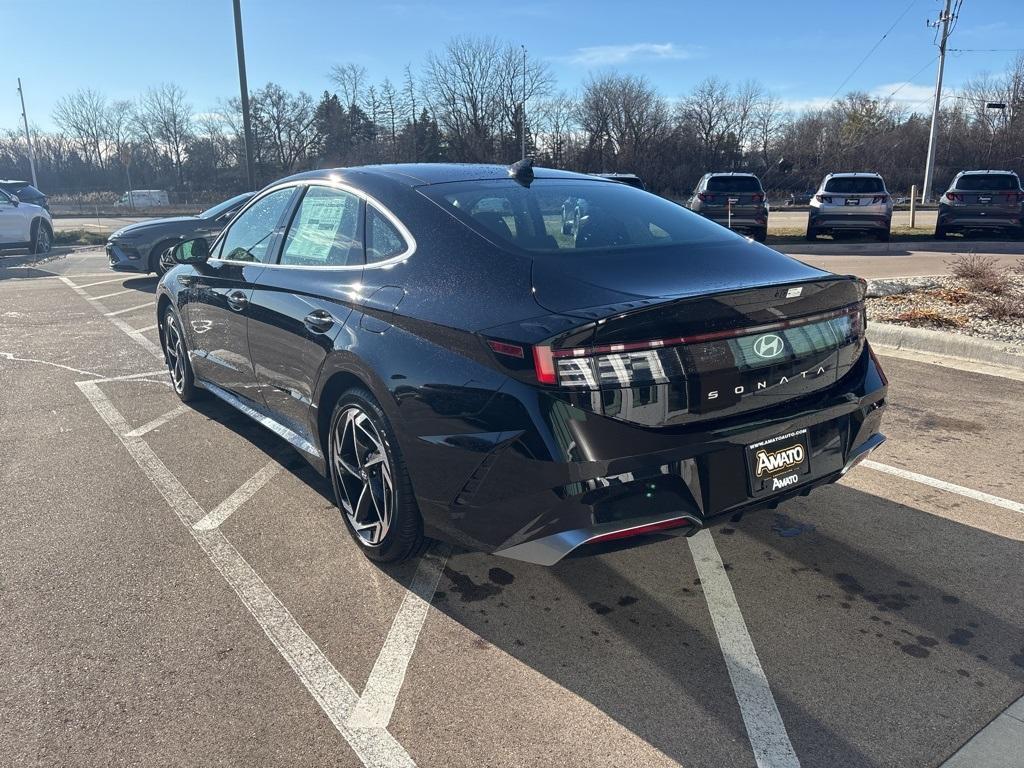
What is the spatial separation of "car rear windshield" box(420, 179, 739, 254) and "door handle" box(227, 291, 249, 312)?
4.60 feet

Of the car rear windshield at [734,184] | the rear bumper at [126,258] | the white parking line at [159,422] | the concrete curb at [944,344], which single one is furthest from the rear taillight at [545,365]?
the car rear windshield at [734,184]

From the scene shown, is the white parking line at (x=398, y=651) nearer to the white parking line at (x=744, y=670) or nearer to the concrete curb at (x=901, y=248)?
the white parking line at (x=744, y=670)

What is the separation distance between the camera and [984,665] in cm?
259

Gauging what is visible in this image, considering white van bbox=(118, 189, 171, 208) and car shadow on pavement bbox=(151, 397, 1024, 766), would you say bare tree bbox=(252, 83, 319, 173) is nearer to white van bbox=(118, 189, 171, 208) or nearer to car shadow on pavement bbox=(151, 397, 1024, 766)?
white van bbox=(118, 189, 171, 208)

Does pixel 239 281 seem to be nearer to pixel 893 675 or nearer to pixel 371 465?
pixel 371 465

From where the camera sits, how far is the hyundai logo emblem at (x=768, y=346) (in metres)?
2.66

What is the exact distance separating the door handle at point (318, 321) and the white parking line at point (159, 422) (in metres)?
2.33

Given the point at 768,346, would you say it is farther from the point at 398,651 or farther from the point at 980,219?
the point at 980,219

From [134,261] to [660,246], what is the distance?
1114cm

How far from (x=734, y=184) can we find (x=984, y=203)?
5.63 meters

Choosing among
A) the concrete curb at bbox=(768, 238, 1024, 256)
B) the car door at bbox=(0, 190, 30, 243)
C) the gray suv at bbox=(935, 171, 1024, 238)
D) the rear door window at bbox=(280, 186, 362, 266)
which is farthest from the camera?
the gray suv at bbox=(935, 171, 1024, 238)

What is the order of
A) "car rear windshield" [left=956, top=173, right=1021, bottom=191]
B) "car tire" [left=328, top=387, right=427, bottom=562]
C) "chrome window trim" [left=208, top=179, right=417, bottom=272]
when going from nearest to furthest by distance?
"car tire" [left=328, top=387, right=427, bottom=562], "chrome window trim" [left=208, top=179, right=417, bottom=272], "car rear windshield" [left=956, top=173, right=1021, bottom=191]

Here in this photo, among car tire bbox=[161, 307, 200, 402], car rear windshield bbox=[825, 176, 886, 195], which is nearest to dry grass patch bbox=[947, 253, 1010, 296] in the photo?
car rear windshield bbox=[825, 176, 886, 195]

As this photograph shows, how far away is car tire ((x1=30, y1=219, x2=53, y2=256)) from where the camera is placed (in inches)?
697
